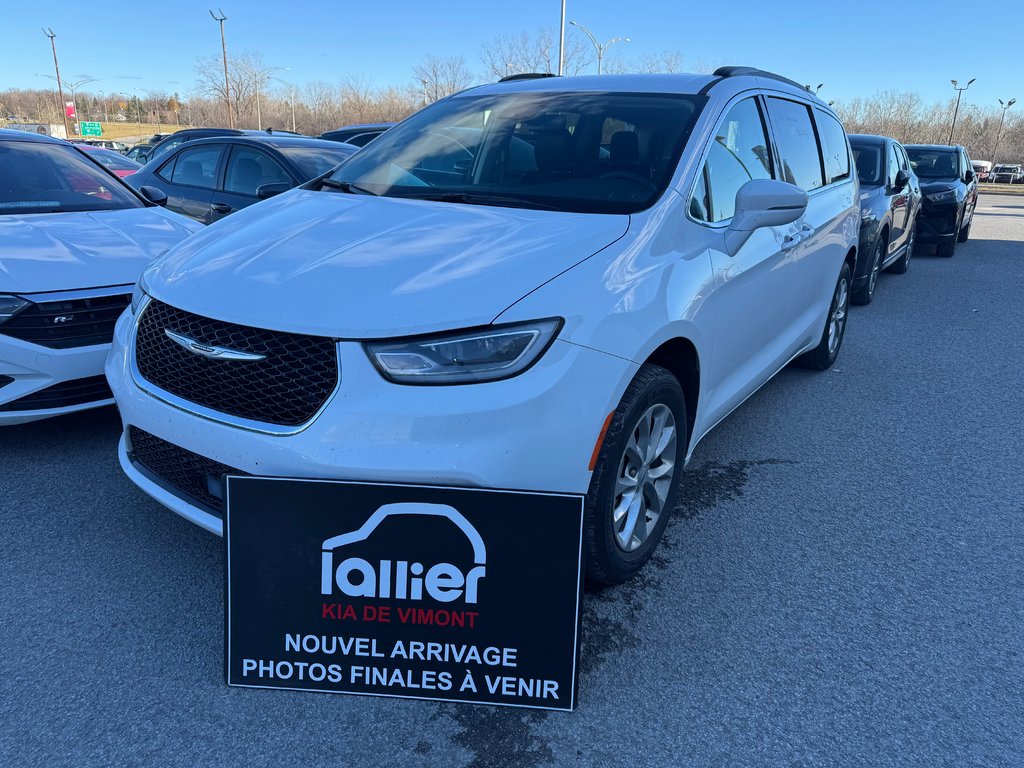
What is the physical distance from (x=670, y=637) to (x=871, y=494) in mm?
1633

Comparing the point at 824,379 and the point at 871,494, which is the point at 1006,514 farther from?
the point at 824,379

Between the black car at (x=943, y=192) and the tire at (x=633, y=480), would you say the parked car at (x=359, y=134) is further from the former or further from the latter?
the tire at (x=633, y=480)

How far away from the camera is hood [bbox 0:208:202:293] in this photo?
3699 millimetres

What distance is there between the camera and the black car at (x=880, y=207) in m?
7.79

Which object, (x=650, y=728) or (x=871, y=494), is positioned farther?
(x=871, y=494)

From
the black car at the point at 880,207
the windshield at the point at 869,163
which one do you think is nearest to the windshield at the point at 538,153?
the black car at the point at 880,207

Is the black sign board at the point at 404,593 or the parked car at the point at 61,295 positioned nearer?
the black sign board at the point at 404,593

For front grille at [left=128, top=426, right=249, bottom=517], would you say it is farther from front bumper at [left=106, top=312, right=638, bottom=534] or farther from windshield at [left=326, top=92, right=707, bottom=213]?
windshield at [left=326, top=92, right=707, bottom=213]

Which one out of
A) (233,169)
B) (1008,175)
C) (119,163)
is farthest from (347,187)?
(1008,175)

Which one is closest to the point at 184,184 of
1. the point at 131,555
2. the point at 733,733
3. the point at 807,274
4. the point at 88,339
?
the point at 88,339

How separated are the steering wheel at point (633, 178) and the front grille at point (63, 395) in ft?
8.21

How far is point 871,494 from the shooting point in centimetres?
369

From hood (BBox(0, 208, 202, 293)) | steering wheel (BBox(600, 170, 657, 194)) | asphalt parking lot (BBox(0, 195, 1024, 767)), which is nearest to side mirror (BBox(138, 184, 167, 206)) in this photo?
hood (BBox(0, 208, 202, 293))

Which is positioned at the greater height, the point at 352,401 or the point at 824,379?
the point at 352,401
